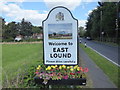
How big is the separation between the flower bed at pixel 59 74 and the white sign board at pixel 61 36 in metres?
0.17

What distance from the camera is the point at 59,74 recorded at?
13.1 feet

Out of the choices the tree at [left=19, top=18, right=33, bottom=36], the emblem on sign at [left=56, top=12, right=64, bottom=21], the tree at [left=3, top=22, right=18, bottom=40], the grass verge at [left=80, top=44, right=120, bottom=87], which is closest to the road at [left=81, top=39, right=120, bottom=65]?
the grass verge at [left=80, top=44, right=120, bottom=87]

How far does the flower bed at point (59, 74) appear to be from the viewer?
3.91 m

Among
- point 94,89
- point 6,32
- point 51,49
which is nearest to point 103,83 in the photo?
point 94,89

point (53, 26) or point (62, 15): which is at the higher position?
point (62, 15)

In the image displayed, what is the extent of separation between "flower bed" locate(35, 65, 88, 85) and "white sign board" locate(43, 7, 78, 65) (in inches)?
6.7

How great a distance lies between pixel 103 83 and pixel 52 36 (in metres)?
2.47

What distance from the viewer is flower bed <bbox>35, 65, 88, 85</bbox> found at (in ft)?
12.8

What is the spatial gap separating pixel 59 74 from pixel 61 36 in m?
1.04

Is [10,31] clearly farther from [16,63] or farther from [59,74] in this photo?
[59,74]

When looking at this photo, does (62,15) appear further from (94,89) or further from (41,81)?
(94,89)

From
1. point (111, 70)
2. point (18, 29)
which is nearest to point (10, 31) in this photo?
point (18, 29)

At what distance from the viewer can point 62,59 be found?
425 cm

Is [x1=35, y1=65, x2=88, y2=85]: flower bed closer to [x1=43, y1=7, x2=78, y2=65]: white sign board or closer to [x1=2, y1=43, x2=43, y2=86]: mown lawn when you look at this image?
[x1=43, y1=7, x2=78, y2=65]: white sign board
